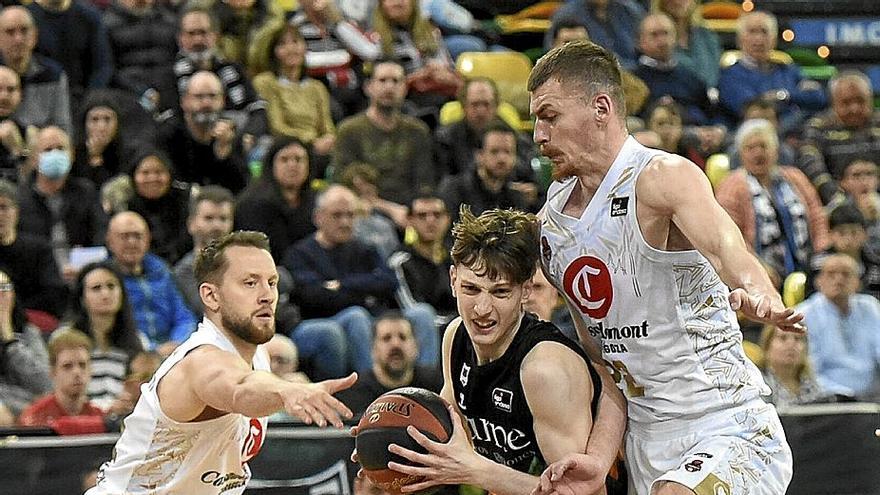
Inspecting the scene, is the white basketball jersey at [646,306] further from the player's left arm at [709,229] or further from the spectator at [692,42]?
the spectator at [692,42]

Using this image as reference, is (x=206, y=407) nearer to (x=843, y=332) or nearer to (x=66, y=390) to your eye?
(x=66, y=390)

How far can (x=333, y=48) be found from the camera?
38.7ft

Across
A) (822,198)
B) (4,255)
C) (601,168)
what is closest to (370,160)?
(4,255)

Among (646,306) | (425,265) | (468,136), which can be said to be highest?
(468,136)

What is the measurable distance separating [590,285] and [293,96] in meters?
6.43

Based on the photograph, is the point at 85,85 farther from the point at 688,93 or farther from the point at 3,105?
the point at 688,93

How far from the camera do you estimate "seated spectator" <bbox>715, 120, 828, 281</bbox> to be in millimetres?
10430

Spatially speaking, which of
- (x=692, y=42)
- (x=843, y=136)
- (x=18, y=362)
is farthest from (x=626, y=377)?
(x=692, y=42)

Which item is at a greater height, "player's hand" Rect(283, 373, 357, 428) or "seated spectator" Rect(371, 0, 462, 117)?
"seated spectator" Rect(371, 0, 462, 117)

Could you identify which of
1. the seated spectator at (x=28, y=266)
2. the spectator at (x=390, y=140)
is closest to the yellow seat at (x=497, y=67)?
the spectator at (x=390, y=140)

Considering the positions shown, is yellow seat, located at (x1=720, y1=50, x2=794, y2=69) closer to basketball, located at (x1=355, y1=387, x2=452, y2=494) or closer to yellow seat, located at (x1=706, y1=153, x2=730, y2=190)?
yellow seat, located at (x1=706, y1=153, x2=730, y2=190)

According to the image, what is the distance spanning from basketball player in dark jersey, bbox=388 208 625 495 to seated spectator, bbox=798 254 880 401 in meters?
4.97

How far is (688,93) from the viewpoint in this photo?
12359 millimetres

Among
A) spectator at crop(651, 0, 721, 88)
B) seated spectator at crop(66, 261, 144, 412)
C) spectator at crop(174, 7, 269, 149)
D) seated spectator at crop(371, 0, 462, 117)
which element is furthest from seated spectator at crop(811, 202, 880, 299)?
seated spectator at crop(66, 261, 144, 412)
